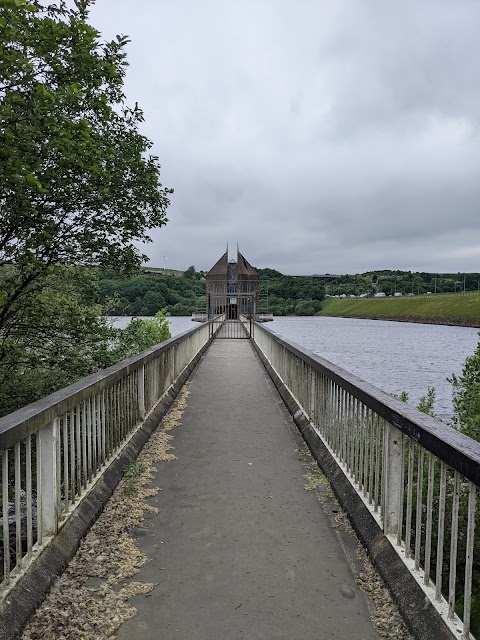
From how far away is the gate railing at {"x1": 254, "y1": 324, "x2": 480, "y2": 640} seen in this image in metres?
2.41

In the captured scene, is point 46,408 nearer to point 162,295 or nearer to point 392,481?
point 392,481

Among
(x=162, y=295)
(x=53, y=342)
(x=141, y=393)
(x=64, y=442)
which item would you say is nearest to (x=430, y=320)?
(x=162, y=295)

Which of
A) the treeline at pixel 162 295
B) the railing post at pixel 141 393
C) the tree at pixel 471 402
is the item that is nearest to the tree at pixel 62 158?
the railing post at pixel 141 393

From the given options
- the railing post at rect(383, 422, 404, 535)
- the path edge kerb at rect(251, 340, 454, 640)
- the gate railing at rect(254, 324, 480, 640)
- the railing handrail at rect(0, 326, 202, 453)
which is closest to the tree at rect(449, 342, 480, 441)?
the gate railing at rect(254, 324, 480, 640)

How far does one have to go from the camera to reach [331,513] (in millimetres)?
4391

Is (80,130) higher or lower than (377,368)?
higher

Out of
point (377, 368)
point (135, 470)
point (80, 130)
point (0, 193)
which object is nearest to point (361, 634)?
point (135, 470)

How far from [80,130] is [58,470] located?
336 cm

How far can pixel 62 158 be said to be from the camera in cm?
555

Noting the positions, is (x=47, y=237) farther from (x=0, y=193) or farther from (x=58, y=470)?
(x=58, y=470)

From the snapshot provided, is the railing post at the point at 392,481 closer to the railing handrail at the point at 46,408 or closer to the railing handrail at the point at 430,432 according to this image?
the railing handrail at the point at 430,432

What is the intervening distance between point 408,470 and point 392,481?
28 centimetres

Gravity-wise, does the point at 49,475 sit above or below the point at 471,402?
above

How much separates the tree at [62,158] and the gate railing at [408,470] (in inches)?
136
